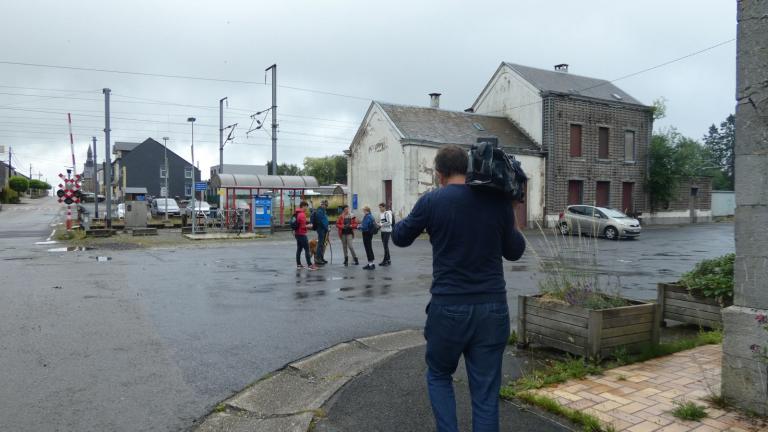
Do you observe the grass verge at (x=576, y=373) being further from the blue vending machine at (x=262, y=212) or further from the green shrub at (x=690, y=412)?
the blue vending machine at (x=262, y=212)

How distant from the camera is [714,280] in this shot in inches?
235

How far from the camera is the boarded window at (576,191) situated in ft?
109

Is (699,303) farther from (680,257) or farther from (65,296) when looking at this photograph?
(680,257)

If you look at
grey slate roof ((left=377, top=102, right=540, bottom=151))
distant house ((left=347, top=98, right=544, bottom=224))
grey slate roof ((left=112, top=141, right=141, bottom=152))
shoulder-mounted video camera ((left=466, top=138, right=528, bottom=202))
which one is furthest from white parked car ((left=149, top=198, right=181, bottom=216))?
grey slate roof ((left=112, top=141, right=141, bottom=152))

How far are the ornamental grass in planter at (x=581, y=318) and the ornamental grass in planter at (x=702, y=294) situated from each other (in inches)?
40.1

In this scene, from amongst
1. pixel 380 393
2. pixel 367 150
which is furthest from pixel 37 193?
pixel 380 393

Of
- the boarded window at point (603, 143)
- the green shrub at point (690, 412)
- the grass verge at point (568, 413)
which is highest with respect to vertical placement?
the boarded window at point (603, 143)

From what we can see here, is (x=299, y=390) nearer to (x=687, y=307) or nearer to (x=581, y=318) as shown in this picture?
(x=581, y=318)

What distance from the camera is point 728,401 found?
3.97 m

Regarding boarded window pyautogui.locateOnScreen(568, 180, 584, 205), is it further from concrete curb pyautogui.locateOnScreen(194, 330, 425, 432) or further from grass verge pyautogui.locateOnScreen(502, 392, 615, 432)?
grass verge pyautogui.locateOnScreen(502, 392, 615, 432)

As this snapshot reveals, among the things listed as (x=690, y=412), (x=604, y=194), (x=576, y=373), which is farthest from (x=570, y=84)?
(x=690, y=412)

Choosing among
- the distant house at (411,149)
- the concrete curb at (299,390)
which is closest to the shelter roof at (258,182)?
the distant house at (411,149)

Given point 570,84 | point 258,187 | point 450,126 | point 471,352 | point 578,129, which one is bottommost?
point 471,352

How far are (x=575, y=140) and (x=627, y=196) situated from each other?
19.4 ft
